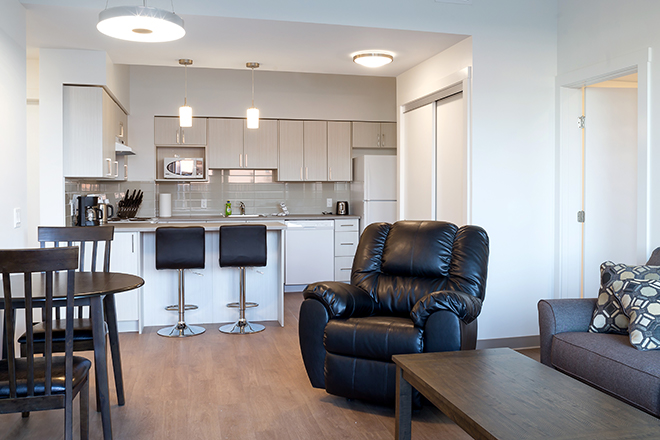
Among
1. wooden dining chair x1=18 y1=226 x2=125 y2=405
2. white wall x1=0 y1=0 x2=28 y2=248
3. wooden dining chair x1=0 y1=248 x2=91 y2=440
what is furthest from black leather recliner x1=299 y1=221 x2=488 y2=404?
white wall x1=0 y1=0 x2=28 y2=248

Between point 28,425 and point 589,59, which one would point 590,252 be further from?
point 28,425

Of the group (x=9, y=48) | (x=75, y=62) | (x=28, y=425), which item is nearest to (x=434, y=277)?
(x=28, y=425)

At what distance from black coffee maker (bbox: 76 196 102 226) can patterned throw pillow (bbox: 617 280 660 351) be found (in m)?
4.25

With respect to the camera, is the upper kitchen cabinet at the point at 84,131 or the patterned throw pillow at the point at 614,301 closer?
the patterned throw pillow at the point at 614,301

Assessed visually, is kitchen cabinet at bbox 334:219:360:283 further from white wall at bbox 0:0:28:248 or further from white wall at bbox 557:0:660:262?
white wall at bbox 0:0:28:248

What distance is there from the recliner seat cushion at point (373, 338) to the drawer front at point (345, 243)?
3.83 metres

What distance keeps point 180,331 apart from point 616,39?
407 centimetres

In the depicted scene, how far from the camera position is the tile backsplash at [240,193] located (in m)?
6.92

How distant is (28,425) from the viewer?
8.90 ft

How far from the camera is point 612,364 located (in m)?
2.44

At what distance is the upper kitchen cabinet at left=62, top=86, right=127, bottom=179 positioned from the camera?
4.71 m

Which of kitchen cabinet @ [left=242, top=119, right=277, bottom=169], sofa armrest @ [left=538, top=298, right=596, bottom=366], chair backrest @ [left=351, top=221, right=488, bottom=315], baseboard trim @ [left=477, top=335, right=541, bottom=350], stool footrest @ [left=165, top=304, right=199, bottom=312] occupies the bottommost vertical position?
baseboard trim @ [left=477, top=335, right=541, bottom=350]

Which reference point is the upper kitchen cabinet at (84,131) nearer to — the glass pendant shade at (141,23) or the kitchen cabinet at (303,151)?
the glass pendant shade at (141,23)

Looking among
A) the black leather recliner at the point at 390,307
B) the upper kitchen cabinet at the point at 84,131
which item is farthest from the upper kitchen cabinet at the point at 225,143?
the black leather recliner at the point at 390,307
